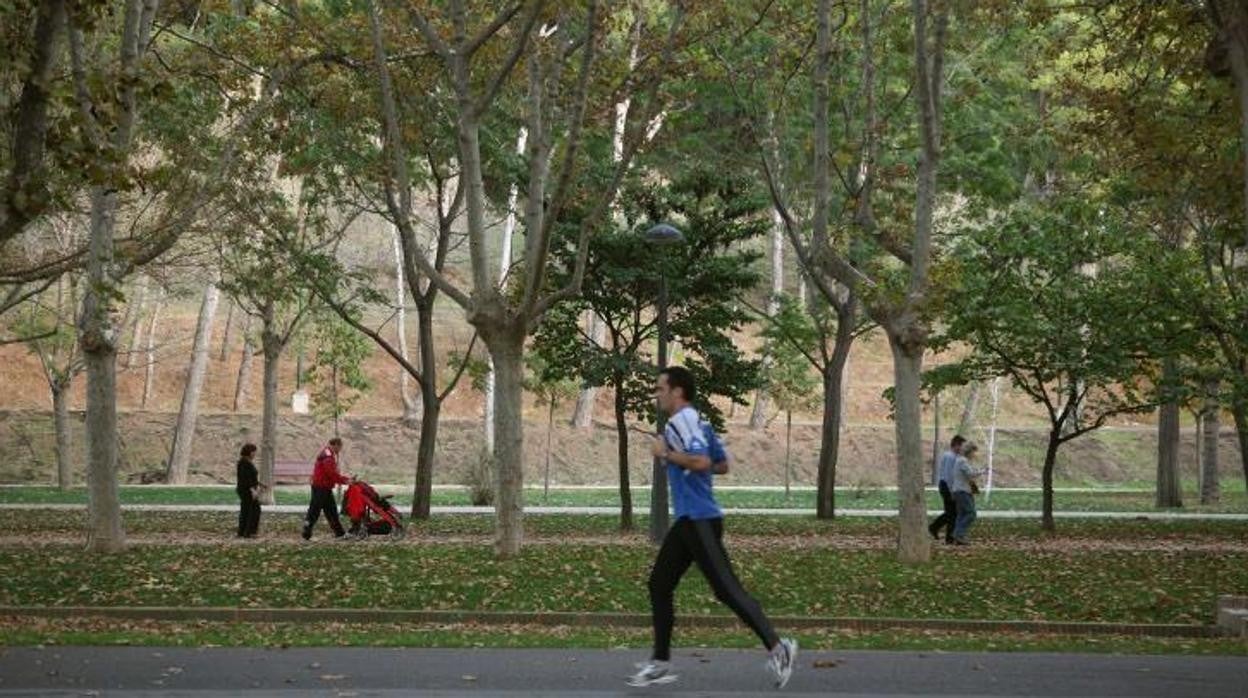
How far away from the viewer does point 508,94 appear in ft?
82.7

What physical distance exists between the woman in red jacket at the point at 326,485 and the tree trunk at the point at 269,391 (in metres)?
10.2

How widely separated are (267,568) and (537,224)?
5.04m

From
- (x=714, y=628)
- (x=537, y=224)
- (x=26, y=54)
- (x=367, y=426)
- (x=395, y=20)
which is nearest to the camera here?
(x=26, y=54)

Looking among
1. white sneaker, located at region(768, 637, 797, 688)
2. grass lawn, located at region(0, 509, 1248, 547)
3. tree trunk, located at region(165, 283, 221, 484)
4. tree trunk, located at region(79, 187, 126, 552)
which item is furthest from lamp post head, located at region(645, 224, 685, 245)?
tree trunk, located at region(165, 283, 221, 484)

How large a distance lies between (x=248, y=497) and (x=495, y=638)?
1148 cm

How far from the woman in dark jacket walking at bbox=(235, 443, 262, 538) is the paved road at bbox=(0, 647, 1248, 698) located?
39.2 feet

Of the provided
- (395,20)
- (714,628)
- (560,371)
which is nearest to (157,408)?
(560,371)

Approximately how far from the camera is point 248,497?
23.2 meters

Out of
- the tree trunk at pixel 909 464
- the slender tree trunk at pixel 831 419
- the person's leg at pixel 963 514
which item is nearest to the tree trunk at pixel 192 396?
the slender tree trunk at pixel 831 419

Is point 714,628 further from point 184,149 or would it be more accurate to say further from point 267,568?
point 184,149

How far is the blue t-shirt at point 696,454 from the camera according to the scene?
9.27 meters

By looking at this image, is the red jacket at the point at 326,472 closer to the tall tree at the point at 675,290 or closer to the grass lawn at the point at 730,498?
the tall tree at the point at 675,290

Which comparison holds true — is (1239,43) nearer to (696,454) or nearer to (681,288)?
(696,454)

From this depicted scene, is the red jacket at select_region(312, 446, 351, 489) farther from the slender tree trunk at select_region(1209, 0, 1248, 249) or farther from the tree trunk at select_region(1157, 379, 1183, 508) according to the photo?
the tree trunk at select_region(1157, 379, 1183, 508)
